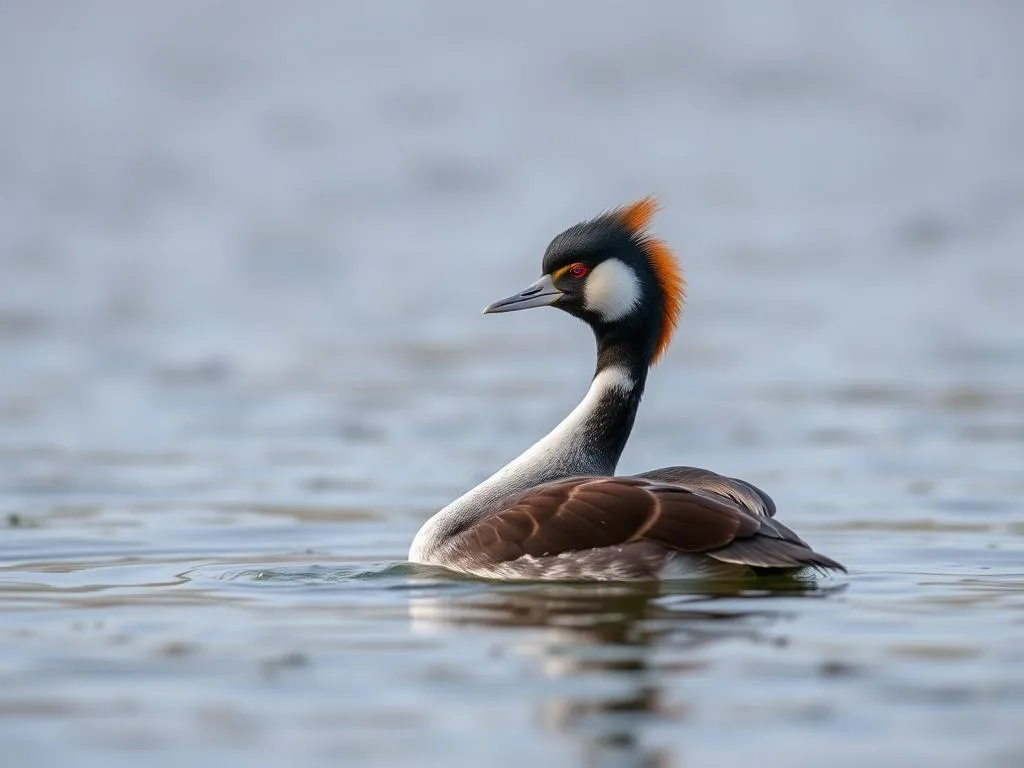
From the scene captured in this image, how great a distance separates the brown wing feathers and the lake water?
0.86 ft

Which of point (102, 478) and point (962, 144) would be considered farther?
point (962, 144)

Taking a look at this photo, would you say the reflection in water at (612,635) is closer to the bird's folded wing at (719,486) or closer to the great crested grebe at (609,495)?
the great crested grebe at (609,495)

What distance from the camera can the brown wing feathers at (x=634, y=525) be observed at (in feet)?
33.7

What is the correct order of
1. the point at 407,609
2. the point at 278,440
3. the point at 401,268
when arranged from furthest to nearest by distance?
the point at 401,268, the point at 278,440, the point at 407,609

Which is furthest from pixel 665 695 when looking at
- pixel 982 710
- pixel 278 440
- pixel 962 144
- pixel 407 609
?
pixel 962 144

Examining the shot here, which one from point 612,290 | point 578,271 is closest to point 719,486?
point 612,290

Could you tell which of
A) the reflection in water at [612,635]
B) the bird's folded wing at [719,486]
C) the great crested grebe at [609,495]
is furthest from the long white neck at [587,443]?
the reflection in water at [612,635]

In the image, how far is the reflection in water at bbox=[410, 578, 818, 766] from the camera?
312 inches

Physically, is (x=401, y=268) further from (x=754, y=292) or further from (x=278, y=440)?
(x=278, y=440)

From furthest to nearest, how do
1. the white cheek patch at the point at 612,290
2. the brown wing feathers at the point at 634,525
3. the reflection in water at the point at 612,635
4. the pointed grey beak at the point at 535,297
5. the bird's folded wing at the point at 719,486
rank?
the pointed grey beak at the point at 535,297
the white cheek patch at the point at 612,290
the bird's folded wing at the point at 719,486
the brown wing feathers at the point at 634,525
the reflection in water at the point at 612,635

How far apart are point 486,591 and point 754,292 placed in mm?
18634

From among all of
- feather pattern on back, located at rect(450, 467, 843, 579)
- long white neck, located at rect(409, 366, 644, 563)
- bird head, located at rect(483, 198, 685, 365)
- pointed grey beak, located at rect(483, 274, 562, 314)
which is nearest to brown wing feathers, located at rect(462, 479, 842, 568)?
feather pattern on back, located at rect(450, 467, 843, 579)

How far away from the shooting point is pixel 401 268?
32062 millimetres

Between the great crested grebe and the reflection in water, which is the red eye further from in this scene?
Result: the reflection in water
